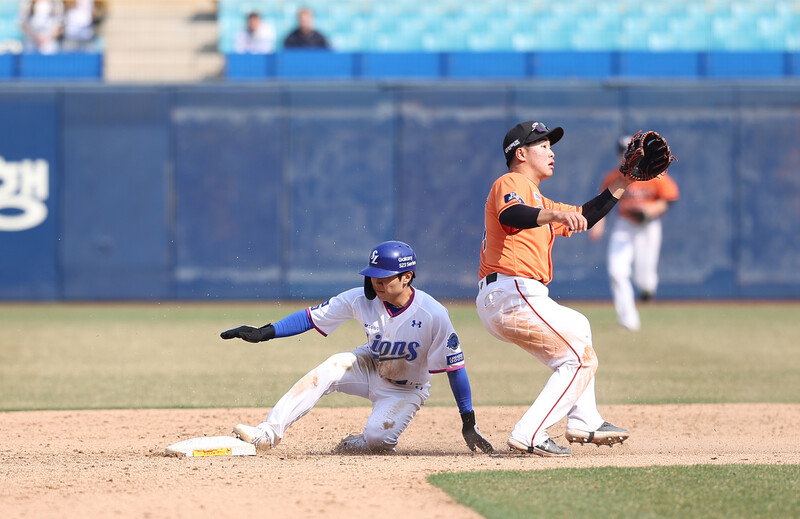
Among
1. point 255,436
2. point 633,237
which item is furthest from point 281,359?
point 255,436

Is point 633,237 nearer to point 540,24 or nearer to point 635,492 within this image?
point 540,24

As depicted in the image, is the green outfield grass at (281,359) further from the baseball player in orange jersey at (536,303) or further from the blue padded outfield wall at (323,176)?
the baseball player in orange jersey at (536,303)

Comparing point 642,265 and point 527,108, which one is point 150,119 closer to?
point 527,108

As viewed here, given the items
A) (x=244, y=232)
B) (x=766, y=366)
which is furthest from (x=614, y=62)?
(x=766, y=366)

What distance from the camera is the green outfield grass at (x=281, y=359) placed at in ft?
27.7

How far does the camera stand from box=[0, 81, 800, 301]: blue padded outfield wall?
1570 centimetres

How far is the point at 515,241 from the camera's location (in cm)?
555

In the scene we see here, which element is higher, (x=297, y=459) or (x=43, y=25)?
(x=43, y=25)

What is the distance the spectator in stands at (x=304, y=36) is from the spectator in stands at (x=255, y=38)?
381mm

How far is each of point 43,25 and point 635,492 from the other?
14.3 meters

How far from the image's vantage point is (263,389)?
27.9 ft

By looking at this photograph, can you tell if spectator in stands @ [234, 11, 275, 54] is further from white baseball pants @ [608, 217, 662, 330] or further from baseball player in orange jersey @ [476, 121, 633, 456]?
baseball player in orange jersey @ [476, 121, 633, 456]

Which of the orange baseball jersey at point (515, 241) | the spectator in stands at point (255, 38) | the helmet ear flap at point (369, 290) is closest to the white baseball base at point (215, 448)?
the helmet ear flap at point (369, 290)

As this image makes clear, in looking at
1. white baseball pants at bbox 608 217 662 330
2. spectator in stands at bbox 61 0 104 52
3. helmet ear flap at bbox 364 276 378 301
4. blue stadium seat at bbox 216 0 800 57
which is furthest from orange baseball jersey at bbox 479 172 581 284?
spectator in stands at bbox 61 0 104 52
